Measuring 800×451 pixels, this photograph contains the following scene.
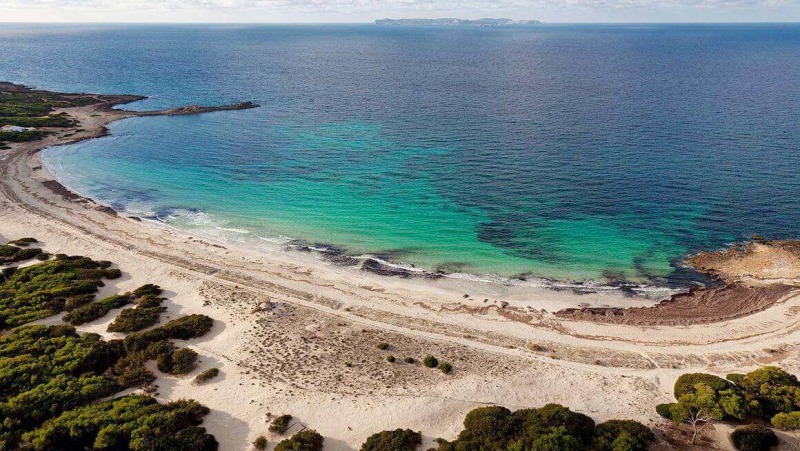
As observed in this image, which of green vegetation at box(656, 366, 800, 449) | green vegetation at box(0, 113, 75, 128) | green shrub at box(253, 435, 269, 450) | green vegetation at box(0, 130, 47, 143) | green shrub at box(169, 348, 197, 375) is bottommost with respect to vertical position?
green shrub at box(253, 435, 269, 450)

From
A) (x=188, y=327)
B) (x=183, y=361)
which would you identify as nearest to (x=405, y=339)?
(x=183, y=361)

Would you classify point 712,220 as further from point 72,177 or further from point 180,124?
point 180,124

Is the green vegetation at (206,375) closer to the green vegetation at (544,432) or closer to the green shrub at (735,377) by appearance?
the green vegetation at (544,432)

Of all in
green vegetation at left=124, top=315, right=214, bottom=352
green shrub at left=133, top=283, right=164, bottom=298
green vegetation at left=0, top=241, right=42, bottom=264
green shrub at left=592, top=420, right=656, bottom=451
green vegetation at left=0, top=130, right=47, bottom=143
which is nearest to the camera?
green shrub at left=592, top=420, right=656, bottom=451

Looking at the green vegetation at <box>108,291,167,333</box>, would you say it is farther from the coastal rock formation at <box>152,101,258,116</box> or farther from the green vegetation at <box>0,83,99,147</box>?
the coastal rock formation at <box>152,101,258,116</box>

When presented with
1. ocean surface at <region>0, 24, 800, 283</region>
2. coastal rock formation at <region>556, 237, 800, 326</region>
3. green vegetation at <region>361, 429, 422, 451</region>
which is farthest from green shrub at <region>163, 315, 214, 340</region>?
coastal rock formation at <region>556, 237, 800, 326</region>

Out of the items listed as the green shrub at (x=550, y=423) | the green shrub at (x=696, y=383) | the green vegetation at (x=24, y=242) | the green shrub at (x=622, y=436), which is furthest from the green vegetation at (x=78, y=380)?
the green shrub at (x=696, y=383)
